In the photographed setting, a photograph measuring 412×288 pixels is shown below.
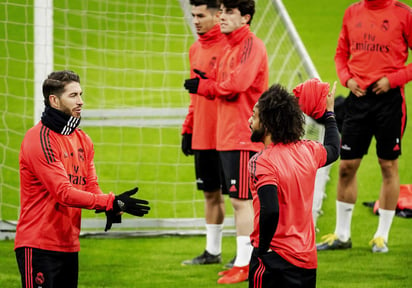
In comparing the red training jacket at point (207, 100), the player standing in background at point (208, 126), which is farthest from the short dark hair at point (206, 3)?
the red training jacket at point (207, 100)

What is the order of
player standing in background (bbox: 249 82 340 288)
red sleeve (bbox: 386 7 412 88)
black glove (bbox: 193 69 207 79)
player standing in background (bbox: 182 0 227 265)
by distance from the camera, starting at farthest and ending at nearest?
red sleeve (bbox: 386 7 412 88) → player standing in background (bbox: 182 0 227 265) → black glove (bbox: 193 69 207 79) → player standing in background (bbox: 249 82 340 288)

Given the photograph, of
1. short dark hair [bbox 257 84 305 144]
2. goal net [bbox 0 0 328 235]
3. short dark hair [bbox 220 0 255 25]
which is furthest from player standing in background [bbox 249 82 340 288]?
goal net [bbox 0 0 328 235]

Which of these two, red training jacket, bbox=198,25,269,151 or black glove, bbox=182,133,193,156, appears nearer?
red training jacket, bbox=198,25,269,151

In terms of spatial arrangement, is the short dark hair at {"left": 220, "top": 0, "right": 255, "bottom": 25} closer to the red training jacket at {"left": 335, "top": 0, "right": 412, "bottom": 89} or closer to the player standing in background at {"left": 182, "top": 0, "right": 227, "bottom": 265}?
the player standing in background at {"left": 182, "top": 0, "right": 227, "bottom": 265}

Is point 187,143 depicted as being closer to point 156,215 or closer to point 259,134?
point 156,215

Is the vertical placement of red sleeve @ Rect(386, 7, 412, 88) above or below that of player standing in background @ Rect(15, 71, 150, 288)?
above

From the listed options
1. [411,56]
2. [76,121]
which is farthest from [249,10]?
[411,56]

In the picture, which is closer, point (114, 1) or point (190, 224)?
point (190, 224)

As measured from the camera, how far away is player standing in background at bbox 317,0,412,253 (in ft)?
20.0

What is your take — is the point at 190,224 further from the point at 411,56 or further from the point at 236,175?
the point at 411,56

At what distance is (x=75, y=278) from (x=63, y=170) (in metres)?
0.60

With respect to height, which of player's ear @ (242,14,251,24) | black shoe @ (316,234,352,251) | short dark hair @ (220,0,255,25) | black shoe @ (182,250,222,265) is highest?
short dark hair @ (220,0,255,25)

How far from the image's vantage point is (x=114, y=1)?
43.7 feet

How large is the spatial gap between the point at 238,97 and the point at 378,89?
46.1 inches
